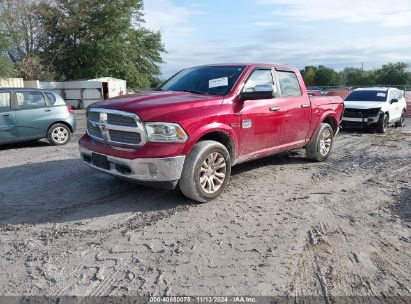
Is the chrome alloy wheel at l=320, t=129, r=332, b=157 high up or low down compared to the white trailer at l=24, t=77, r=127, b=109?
down

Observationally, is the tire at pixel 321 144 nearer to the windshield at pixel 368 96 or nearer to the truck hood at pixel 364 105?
the truck hood at pixel 364 105

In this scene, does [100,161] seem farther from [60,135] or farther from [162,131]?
[60,135]

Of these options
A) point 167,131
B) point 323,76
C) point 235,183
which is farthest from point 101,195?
point 323,76

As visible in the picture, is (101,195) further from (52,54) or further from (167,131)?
(52,54)

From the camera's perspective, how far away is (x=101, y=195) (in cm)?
546

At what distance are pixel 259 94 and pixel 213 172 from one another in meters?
1.29

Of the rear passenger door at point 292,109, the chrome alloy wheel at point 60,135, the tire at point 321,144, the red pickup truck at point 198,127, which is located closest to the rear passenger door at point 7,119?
the chrome alloy wheel at point 60,135

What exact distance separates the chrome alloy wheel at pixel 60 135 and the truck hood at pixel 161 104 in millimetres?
4947

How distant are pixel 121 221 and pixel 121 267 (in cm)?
112

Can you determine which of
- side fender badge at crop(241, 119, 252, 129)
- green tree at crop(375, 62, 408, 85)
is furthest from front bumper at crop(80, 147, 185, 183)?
green tree at crop(375, 62, 408, 85)

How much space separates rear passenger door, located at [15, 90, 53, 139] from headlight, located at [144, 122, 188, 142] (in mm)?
5860

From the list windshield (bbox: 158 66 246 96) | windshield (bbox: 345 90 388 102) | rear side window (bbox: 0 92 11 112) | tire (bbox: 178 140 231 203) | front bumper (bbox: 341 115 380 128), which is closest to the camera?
tire (bbox: 178 140 231 203)

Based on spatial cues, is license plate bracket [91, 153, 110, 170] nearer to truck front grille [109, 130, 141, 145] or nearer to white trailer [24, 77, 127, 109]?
truck front grille [109, 130, 141, 145]

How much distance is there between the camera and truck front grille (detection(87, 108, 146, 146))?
4727 mm
